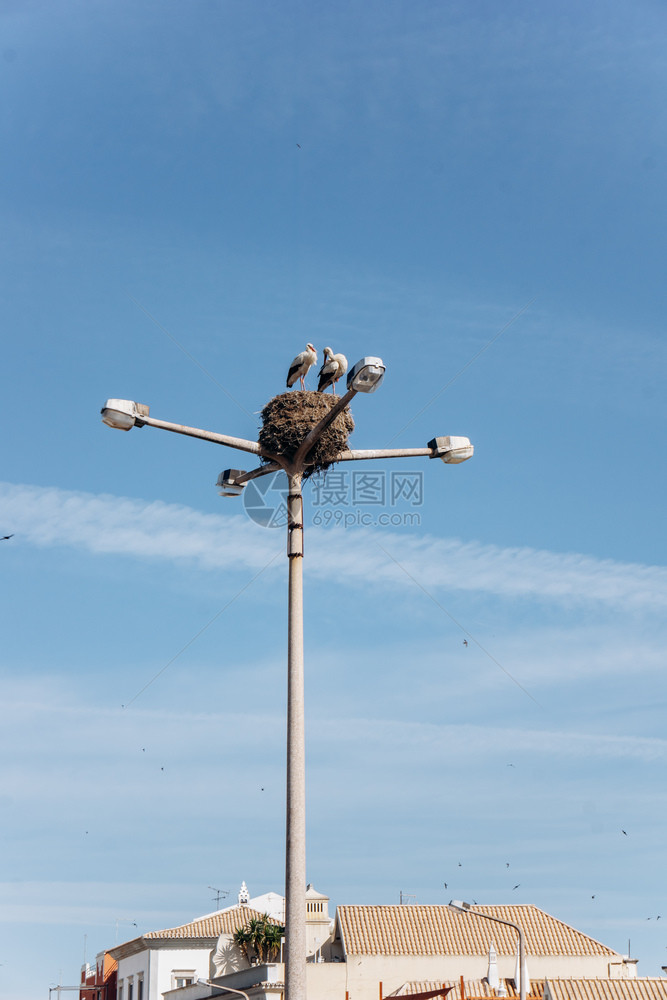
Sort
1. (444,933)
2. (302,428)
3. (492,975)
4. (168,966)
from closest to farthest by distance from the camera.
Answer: (302,428) → (492,975) → (444,933) → (168,966)

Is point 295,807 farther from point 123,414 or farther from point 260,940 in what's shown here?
point 260,940

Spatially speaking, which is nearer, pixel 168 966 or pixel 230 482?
pixel 230 482

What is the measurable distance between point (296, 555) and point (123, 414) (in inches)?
75.3

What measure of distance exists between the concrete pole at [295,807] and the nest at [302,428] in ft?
3.60

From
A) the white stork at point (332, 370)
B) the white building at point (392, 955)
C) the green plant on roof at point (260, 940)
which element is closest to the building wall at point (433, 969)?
the white building at point (392, 955)

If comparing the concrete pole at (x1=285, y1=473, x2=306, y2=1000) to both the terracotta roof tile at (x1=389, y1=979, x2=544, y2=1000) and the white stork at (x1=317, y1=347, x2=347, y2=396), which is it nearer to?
the white stork at (x1=317, y1=347, x2=347, y2=396)

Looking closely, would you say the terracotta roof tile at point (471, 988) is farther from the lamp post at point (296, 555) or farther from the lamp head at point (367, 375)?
the lamp head at point (367, 375)

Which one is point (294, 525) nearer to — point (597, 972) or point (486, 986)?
point (486, 986)

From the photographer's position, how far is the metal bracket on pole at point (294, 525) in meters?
10.4

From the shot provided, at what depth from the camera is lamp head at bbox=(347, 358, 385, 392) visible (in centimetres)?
943

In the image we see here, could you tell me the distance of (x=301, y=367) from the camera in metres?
18.5

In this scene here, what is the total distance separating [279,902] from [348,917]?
1357 cm

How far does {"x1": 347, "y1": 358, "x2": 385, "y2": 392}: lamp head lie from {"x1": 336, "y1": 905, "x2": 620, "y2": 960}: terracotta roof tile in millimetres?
35455

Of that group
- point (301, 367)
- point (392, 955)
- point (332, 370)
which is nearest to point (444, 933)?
point (392, 955)
